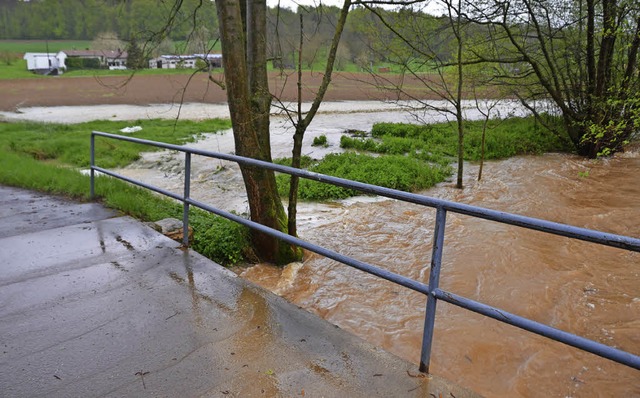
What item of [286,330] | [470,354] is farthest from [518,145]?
[286,330]

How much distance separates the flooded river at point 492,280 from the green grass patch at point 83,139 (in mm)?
4313

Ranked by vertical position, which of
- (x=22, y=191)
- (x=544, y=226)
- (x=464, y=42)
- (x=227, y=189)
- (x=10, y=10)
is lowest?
(x=227, y=189)

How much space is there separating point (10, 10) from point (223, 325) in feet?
462

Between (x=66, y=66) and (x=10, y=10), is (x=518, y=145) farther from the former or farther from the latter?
(x=10, y=10)

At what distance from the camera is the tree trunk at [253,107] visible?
6062 mm

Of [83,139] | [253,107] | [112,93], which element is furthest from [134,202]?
[112,93]

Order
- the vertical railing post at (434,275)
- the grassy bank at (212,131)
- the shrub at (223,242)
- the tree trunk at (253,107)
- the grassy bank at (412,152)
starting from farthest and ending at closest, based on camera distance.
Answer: the grassy bank at (412,152) → the grassy bank at (212,131) → the shrub at (223,242) → the tree trunk at (253,107) → the vertical railing post at (434,275)

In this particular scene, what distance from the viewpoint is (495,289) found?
723cm

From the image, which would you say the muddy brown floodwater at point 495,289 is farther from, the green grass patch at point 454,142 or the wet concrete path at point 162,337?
the green grass patch at point 454,142

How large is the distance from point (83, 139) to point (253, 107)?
48.2ft

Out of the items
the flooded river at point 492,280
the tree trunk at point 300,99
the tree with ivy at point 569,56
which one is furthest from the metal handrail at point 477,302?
the tree with ivy at point 569,56

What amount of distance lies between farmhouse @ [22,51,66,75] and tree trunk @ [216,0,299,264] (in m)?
84.9

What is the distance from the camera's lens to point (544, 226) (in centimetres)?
245

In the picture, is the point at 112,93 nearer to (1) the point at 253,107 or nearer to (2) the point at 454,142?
(2) the point at 454,142
